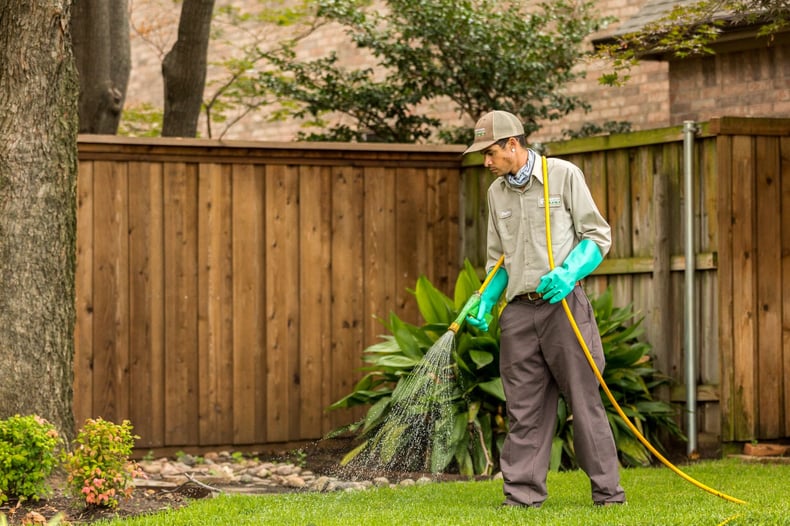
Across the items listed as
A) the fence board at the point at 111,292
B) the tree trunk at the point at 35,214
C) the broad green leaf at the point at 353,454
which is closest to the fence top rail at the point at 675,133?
the broad green leaf at the point at 353,454

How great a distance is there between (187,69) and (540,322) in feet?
19.4

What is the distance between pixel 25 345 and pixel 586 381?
3067mm

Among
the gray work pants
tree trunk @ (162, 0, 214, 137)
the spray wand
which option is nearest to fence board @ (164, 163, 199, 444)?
tree trunk @ (162, 0, 214, 137)

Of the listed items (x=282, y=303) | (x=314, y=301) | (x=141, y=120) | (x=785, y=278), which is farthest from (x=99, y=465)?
(x=141, y=120)

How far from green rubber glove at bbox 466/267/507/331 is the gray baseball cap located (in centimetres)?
69

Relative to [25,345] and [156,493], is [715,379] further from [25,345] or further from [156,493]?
[25,345]

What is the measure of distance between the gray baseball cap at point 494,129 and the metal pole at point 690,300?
8.58 feet

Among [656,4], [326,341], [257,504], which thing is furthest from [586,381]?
[656,4]

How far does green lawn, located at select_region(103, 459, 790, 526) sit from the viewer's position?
5344 mm

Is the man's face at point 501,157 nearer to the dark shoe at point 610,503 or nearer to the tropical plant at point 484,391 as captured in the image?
the dark shoe at point 610,503

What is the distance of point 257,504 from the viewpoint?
6227 mm

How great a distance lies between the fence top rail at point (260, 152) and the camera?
28.9ft

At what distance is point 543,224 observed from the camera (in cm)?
580

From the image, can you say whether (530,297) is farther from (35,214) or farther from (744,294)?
(35,214)
